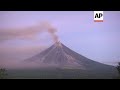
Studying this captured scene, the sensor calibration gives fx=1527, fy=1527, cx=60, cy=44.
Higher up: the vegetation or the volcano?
the volcano

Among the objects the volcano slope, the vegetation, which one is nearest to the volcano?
the volcano slope

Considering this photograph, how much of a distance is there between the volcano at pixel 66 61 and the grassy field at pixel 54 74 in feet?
0.08

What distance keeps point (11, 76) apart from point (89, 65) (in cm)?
133

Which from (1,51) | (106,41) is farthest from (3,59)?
(106,41)

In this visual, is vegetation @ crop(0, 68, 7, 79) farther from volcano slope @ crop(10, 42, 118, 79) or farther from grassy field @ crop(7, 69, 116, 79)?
volcano slope @ crop(10, 42, 118, 79)

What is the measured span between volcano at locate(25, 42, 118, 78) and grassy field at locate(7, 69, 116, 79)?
0.08 ft

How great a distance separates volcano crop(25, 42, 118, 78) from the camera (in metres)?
25.7

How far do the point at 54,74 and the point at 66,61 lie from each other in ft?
0.98

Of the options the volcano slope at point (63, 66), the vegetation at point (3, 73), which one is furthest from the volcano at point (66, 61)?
the vegetation at point (3, 73)

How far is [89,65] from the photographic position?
25.8 m
